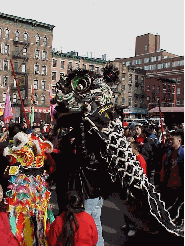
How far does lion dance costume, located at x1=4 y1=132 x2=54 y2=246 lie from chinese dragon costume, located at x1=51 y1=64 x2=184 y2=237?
25 centimetres

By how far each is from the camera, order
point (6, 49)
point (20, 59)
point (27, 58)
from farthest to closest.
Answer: point (27, 58) → point (20, 59) → point (6, 49)

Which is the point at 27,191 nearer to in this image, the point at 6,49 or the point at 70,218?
the point at 70,218

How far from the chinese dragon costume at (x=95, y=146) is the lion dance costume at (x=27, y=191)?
25 centimetres

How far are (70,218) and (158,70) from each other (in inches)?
2818

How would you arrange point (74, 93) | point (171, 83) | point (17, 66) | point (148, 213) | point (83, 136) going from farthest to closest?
1. point (171, 83)
2. point (17, 66)
3. point (74, 93)
4. point (83, 136)
5. point (148, 213)

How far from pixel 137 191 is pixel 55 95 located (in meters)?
1.39

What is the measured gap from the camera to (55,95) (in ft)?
11.3

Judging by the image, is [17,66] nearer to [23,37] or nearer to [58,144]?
[23,37]

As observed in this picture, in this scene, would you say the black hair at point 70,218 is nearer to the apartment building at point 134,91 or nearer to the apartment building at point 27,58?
the apartment building at point 27,58

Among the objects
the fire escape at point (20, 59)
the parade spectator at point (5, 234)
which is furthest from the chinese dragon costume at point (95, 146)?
the fire escape at point (20, 59)

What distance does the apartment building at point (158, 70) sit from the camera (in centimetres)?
5741

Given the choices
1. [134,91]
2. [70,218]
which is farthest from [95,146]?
[134,91]

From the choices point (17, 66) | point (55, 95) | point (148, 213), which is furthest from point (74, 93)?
point (17, 66)

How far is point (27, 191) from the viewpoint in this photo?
3574mm
